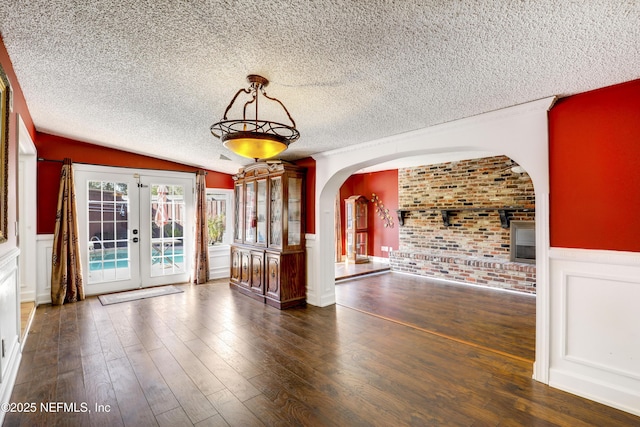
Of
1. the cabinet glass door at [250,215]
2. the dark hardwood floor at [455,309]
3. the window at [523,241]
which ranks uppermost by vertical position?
the cabinet glass door at [250,215]

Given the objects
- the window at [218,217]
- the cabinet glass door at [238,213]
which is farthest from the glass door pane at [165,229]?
the cabinet glass door at [238,213]

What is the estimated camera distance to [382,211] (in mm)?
7996

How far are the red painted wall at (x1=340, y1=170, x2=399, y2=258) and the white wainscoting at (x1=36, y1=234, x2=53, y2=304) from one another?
6.23 metres

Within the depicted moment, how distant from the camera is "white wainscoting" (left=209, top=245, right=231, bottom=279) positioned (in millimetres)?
6381

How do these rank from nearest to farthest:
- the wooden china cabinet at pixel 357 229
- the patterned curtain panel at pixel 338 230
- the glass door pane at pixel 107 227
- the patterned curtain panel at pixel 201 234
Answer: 1. the glass door pane at pixel 107 227
2. the patterned curtain panel at pixel 201 234
3. the wooden china cabinet at pixel 357 229
4. the patterned curtain panel at pixel 338 230

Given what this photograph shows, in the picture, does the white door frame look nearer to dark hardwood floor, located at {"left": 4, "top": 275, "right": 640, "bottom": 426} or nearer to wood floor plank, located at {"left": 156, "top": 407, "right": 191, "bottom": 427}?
dark hardwood floor, located at {"left": 4, "top": 275, "right": 640, "bottom": 426}

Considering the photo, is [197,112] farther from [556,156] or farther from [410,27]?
[556,156]

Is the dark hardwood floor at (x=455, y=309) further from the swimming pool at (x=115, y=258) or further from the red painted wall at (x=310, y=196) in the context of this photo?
the swimming pool at (x=115, y=258)

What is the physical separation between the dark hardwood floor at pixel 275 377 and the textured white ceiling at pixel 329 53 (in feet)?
7.66

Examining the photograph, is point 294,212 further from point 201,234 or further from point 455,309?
point 455,309

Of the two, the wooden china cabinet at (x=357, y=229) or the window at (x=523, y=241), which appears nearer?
the window at (x=523, y=241)

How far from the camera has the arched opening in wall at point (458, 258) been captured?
12.9 ft

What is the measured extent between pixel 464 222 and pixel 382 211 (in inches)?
87.2

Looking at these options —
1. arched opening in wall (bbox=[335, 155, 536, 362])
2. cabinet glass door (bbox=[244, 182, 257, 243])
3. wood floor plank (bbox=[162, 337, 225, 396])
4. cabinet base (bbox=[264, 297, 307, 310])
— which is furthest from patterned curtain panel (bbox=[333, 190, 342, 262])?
wood floor plank (bbox=[162, 337, 225, 396])
